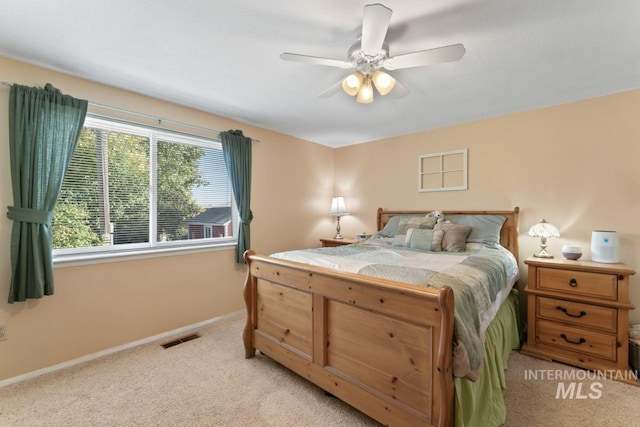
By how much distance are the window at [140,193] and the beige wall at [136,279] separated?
0.20 m

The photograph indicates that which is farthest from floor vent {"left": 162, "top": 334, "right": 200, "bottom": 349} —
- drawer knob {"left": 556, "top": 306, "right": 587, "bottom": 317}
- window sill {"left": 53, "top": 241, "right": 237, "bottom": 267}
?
drawer knob {"left": 556, "top": 306, "right": 587, "bottom": 317}

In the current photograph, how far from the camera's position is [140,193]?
106 inches

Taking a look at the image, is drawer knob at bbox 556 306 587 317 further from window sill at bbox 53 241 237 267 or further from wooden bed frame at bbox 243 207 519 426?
window sill at bbox 53 241 237 267

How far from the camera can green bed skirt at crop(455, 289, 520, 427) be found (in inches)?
54.0

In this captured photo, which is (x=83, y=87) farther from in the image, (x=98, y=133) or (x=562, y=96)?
(x=562, y=96)

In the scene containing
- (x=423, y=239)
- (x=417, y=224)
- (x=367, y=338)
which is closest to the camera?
(x=367, y=338)

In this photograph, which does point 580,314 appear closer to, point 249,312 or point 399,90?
point 399,90

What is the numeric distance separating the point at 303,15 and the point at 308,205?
2.88 meters

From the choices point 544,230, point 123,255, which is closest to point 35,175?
point 123,255

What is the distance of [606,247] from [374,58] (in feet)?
8.13

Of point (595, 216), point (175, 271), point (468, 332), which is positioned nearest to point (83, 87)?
point (175, 271)

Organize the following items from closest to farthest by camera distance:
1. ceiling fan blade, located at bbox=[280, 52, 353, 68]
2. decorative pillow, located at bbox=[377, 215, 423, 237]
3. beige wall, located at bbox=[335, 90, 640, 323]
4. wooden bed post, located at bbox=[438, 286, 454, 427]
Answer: wooden bed post, located at bbox=[438, 286, 454, 427] → ceiling fan blade, located at bbox=[280, 52, 353, 68] → beige wall, located at bbox=[335, 90, 640, 323] → decorative pillow, located at bbox=[377, 215, 423, 237]

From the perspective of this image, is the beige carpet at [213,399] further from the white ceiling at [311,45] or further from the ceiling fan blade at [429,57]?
the white ceiling at [311,45]

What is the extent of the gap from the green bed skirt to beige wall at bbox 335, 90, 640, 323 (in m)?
1.19
